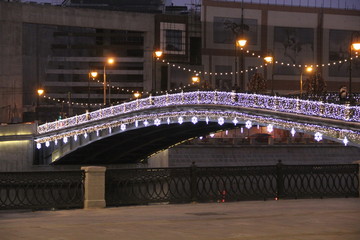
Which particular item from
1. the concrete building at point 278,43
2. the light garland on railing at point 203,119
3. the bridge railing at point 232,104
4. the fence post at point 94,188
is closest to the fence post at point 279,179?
the fence post at point 94,188

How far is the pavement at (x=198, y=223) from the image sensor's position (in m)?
19.1

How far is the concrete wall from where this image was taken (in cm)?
6981

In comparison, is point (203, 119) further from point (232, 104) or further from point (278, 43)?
point (278, 43)

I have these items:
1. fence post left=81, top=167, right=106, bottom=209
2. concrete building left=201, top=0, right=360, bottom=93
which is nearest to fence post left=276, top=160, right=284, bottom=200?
fence post left=81, top=167, right=106, bottom=209

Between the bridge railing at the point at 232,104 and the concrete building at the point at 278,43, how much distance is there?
56326 millimetres

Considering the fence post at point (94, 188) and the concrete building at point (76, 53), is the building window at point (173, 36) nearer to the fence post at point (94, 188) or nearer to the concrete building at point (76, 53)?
the concrete building at point (76, 53)

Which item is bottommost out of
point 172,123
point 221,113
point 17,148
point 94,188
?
point 94,188

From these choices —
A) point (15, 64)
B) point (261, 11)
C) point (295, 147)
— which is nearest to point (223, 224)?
point (295, 147)

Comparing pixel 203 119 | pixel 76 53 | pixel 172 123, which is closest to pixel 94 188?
pixel 203 119

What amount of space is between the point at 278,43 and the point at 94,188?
96476 mm

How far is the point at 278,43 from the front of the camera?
398 feet

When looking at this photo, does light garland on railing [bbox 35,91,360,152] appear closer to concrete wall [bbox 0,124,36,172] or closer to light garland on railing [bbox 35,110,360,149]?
light garland on railing [bbox 35,110,360,149]

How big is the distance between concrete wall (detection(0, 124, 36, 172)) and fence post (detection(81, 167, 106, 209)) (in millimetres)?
42759

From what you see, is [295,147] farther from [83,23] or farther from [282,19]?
[83,23]
